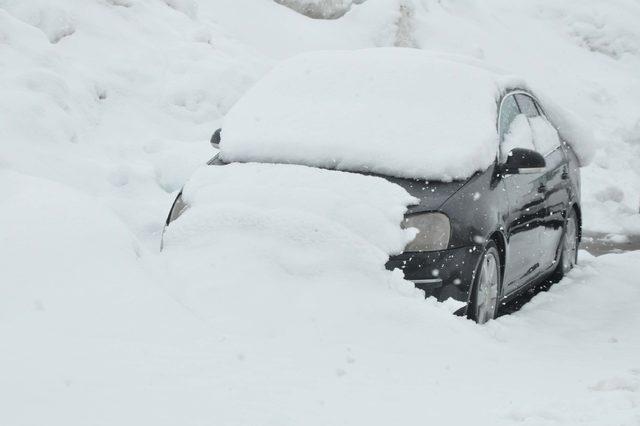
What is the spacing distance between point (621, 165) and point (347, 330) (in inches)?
436

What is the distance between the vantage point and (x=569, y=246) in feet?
28.4

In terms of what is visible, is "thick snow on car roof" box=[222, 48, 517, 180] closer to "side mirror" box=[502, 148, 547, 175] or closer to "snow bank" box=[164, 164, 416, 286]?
"side mirror" box=[502, 148, 547, 175]

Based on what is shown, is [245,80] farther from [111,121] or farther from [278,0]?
[278,0]

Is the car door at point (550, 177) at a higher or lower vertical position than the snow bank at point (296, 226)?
lower

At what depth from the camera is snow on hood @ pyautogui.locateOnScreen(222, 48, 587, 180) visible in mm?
6230

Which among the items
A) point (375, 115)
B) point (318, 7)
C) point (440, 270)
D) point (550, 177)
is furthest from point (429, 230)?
point (318, 7)

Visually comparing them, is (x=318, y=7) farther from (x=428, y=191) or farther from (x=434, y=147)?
(x=428, y=191)

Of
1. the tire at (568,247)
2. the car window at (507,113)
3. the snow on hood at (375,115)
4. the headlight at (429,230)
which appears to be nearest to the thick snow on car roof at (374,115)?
the snow on hood at (375,115)

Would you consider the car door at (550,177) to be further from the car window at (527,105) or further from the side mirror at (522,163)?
the side mirror at (522,163)

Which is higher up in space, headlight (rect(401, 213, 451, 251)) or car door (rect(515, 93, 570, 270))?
headlight (rect(401, 213, 451, 251))

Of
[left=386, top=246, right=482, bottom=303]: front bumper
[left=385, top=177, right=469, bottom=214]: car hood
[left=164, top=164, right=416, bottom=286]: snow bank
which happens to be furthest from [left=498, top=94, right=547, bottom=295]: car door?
[left=164, top=164, right=416, bottom=286]: snow bank

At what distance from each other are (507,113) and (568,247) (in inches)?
75.4

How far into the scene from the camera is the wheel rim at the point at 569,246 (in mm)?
8438

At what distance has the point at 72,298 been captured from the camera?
4.43 m
